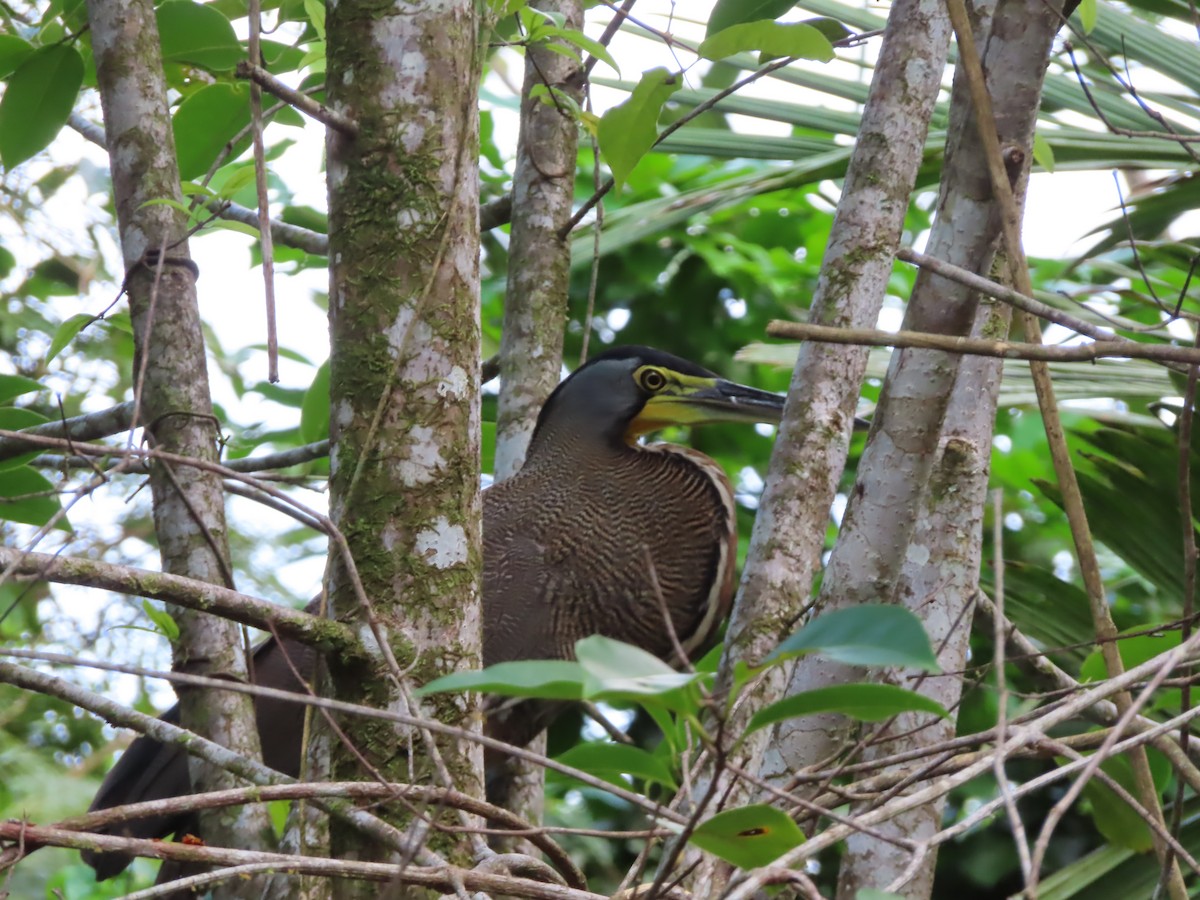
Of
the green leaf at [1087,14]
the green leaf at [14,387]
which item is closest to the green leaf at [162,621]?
the green leaf at [14,387]

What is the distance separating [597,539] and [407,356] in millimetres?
1348

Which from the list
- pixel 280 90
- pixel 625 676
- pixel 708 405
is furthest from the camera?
pixel 708 405

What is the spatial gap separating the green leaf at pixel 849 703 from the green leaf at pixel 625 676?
0.21ft

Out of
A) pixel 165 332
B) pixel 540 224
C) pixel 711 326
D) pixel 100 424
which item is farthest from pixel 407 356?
pixel 711 326

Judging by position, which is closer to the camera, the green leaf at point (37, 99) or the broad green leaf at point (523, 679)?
the broad green leaf at point (523, 679)

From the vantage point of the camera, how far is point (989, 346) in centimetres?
92

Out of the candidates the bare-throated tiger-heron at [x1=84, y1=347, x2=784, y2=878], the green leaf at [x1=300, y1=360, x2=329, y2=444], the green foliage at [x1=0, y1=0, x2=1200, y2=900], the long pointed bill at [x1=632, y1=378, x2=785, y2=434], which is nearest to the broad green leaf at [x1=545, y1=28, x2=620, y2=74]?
the green foliage at [x1=0, y1=0, x2=1200, y2=900]

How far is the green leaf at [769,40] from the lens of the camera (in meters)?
1.20

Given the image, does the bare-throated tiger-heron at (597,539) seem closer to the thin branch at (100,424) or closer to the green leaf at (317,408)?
the green leaf at (317,408)

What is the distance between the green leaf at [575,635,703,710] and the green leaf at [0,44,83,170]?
1282mm

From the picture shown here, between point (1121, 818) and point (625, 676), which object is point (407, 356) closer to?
point (625, 676)

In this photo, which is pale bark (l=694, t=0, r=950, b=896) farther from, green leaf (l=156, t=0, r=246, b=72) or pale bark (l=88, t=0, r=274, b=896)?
green leaf (l=156, t=0, r=246, b=72)

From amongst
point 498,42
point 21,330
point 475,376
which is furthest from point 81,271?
point 475,376

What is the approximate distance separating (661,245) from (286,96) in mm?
2361
